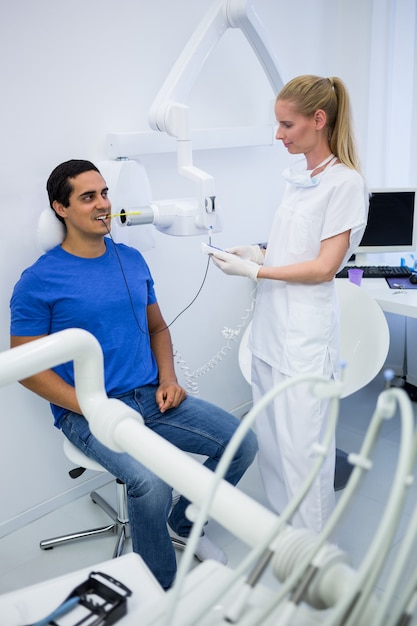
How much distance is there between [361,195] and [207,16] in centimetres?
72

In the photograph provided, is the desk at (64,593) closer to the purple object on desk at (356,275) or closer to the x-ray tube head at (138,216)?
the x-ray tube head at (138,216)

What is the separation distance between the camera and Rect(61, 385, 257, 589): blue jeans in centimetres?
173

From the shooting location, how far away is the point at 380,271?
9.34ft

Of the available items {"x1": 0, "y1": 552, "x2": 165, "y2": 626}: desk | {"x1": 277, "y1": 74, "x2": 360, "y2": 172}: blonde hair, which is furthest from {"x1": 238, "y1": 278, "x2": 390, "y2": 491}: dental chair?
{"x1": 0, "y1": 552, "x2": 165, "y2": 626}: desk

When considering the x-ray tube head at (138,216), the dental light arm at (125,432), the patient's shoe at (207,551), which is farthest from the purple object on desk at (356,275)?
the dental light arm at (125,432)

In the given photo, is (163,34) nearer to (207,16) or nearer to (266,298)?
(207,16)

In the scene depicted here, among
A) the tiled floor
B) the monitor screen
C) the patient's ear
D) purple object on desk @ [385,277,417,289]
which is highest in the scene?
the patient's ear

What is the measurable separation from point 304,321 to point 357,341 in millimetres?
585

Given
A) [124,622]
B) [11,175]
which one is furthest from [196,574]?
[11,175]

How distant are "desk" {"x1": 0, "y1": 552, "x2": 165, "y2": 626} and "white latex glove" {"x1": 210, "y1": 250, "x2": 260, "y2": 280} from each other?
107cm

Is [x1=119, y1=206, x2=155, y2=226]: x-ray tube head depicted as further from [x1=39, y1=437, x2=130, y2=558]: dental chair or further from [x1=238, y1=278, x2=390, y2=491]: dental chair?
[x1=39, y1=437, x2=130, y2=558]: dental chair

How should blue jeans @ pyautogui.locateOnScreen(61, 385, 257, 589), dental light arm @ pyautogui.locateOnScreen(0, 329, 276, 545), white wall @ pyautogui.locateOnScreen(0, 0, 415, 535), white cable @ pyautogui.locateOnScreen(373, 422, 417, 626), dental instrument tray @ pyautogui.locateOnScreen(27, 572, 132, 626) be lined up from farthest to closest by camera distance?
white wall @ pyautogui.locateOnScreen(0, 0, 415, 535)
blue jeans @ pyautogui.locateOnScreen(61, 385, 257, 589)
dental instrument tray @ pyautogui.locateOnScreen(27, 572, 132, 626)
dental light arm @ pyautogui.locateOnScreen(0, 329, 276, 545)
white cable @ pyautogui.locateOnScreen(373, 422, 417, 626)

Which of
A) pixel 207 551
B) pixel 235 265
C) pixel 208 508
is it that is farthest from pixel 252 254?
pixel 208 508

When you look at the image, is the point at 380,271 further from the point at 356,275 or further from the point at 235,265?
the point at 235,265
